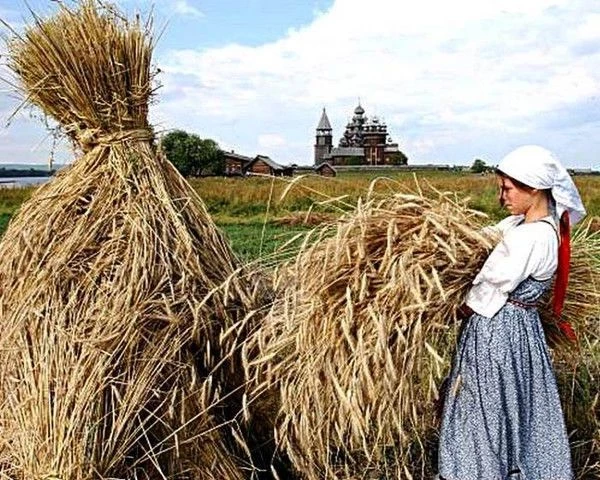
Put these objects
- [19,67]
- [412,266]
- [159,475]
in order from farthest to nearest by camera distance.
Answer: [19,67] → [159,475] → [412,266]

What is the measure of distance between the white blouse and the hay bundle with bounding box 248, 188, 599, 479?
0.06 metres

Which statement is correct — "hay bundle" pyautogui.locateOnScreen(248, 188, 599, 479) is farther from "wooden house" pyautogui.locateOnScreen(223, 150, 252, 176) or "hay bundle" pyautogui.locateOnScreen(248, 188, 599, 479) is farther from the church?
the church

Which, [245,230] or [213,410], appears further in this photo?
[245,230]

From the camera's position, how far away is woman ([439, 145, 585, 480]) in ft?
8.60

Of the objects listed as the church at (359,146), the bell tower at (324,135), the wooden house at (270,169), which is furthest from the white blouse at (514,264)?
the bell tower at (324,135)

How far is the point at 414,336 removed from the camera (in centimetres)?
256

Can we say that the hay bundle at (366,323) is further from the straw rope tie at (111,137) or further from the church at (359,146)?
the church at (359,146)

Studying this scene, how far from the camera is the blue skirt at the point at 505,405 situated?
2.67 metres

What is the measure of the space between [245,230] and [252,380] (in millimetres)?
13883

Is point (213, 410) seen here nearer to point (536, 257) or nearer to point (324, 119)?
point (536, 257)

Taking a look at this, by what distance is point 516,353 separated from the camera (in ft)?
8.81

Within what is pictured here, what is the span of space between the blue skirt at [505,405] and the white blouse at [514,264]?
52 mm

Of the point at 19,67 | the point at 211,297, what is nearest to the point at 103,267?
the point at 211,297

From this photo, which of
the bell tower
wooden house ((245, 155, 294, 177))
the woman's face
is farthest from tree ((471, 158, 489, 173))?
the bell tower
